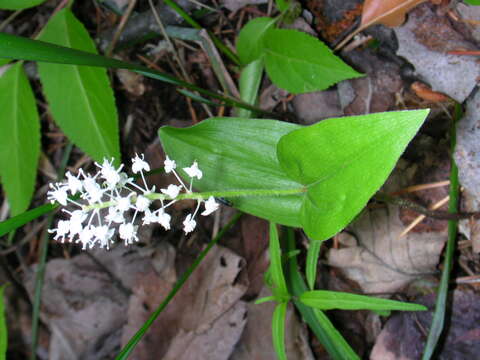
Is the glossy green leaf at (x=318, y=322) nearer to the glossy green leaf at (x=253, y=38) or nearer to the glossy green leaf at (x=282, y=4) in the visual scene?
the glossy green leaf at (x=253, y=38)

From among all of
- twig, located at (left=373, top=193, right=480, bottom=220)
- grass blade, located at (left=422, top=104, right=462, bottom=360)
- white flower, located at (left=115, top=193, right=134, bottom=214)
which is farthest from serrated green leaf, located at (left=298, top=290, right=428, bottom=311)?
white flower, located at (left=115, top=193, right=134, bottom=214)

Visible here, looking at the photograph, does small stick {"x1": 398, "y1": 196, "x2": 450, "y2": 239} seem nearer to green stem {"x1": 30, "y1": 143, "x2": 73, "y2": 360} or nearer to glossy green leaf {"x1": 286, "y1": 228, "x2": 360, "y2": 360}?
glossy green leaf {"x1": 286, "y1": 228, "x2": 360, "y2": 360}

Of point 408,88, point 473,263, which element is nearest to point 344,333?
point 473,263

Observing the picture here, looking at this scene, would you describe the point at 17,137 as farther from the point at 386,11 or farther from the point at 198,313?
the point at 386,11

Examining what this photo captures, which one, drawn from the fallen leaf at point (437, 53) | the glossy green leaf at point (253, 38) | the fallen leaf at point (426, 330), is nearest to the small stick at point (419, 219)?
the fallen leaf at point (426, 330)

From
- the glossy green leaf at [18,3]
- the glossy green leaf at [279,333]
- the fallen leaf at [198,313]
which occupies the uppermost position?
the glossy green leaf at [18,3]
